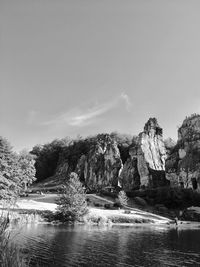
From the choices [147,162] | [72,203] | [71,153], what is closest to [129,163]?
[147,162]

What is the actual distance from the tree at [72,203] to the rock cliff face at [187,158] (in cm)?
6241

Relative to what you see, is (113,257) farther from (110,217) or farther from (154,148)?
(154,148)

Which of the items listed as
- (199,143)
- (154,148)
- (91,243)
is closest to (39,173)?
(154,148)

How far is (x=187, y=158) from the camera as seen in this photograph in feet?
394

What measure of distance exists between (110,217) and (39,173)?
131 m

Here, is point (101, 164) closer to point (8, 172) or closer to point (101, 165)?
point (101, 165)

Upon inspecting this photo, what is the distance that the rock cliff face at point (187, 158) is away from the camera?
114125 millimetres

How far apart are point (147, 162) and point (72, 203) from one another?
7966 cm

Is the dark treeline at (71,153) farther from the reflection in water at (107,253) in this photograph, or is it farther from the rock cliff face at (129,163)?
the reflection in water at (107,253)

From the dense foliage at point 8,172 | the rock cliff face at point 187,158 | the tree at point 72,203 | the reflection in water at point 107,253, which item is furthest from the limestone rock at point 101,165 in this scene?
the reflection in water at point 107,253

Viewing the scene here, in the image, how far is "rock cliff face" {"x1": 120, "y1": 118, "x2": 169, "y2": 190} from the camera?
131 meters

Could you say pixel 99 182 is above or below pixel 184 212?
above

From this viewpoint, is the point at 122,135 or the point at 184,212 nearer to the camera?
the point at 184,212

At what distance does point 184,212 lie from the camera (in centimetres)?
7738
